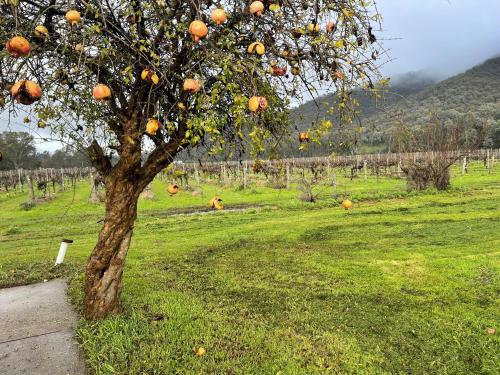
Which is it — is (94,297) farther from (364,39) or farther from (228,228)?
(228,228)

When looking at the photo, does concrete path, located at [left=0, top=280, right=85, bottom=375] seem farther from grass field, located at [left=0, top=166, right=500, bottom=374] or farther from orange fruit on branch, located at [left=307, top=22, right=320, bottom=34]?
orange fruit on branch, located at [left=307, top=22, right=320, bottom=34]

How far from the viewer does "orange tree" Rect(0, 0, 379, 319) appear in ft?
12.2

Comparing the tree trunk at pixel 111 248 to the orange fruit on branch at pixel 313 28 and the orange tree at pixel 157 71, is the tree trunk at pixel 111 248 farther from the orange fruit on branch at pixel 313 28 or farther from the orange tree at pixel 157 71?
the orange fruit on branch at pixel 313 28

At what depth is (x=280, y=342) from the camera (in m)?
4.64

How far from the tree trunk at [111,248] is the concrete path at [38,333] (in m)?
0.46

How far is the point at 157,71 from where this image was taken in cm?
434

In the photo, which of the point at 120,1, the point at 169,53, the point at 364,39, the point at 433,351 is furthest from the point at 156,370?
the point at 364,39

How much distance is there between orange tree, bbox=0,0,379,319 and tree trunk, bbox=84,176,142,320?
0.04ft

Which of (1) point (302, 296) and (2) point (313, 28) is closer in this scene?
(2) point (313, 28)

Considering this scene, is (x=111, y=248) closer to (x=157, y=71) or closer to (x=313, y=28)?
(x=157, y=71)

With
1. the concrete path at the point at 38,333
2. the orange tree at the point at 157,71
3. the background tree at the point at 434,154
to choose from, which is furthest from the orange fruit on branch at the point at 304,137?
the background tree at the point at 434,154

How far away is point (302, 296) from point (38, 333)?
11.6ft

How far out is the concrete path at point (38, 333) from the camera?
4215 mm

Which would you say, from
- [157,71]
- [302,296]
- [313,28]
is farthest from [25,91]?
[302,296]
